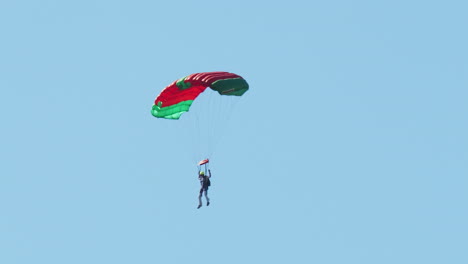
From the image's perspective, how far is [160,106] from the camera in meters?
75.9

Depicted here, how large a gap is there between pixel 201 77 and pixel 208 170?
298 cm

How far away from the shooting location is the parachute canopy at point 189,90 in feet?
245

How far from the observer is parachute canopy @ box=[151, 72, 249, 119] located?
245 ft

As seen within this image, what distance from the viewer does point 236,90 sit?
75.1 metres

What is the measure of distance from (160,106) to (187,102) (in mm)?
879

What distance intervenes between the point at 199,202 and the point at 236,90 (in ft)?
12.3

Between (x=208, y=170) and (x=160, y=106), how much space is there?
2.57 metres

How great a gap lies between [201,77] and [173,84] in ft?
3.62

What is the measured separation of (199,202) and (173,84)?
3.82 metres

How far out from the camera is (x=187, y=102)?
76.1 m

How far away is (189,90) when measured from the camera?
76.0 m

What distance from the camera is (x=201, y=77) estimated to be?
245ft

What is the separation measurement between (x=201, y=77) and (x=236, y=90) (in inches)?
48.0
